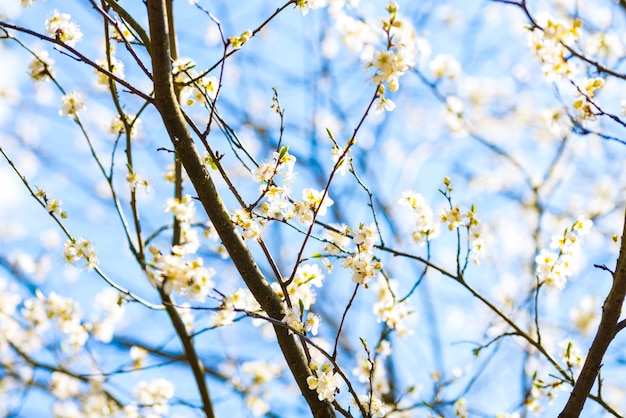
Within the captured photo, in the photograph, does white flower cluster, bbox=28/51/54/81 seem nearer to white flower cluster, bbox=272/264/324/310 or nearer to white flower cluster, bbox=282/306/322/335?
white flower cluster, bbox=272/264/324/310

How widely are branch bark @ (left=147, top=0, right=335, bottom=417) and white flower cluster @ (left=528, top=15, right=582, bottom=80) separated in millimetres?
1224

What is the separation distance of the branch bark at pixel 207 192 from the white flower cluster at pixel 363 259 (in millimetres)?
265

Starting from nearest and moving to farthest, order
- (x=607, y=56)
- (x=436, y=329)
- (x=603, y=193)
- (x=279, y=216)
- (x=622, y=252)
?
(x=622, y=252), (x=279, y=216), (x=607, y=56), (x=436, y=329), (x=603, y=193)

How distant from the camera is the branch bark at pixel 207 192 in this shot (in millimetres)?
1776

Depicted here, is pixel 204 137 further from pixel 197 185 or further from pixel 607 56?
pixel 607 56

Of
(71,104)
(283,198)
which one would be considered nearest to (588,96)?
(283,198)

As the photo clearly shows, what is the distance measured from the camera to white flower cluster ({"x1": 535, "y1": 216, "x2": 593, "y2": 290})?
2.32 m

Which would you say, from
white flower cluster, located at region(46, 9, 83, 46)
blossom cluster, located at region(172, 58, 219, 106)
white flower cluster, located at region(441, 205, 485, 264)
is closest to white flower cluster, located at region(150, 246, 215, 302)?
blossom cluster, located at region(172, 58, 219, 106)

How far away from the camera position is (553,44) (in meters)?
2.18

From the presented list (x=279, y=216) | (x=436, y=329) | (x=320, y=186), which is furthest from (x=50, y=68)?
(x=436, y=329)

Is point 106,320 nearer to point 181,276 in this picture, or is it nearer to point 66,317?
point 66,317

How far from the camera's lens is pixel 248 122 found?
5668mm

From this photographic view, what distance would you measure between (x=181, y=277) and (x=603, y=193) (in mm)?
5623

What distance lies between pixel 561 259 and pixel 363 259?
93cm
